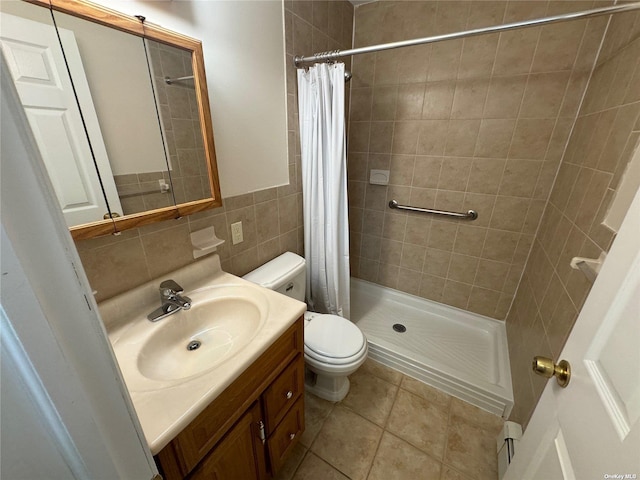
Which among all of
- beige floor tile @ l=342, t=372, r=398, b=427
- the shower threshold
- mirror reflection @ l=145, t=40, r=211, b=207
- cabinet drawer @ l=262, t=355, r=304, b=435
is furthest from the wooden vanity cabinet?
the shower threshold

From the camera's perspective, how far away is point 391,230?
221cm

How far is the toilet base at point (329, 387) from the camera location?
1544 millimetres

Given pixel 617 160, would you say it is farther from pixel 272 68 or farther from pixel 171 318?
pixel 171 318

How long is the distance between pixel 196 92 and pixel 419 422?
75.7 inches

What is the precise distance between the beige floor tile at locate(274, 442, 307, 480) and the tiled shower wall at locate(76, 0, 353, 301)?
0.94m

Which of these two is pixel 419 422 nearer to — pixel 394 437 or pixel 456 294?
pixel 394 437

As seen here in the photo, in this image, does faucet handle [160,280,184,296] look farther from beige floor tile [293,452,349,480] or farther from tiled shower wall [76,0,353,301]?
beige floor tile [293,452,349,480]

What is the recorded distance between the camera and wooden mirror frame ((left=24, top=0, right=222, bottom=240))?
724 millimetres

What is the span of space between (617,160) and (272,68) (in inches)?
58.1

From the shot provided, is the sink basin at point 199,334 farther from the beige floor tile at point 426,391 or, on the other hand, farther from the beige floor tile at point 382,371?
the beige floor tile at point 426,391


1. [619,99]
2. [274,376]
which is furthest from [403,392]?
[619,99]

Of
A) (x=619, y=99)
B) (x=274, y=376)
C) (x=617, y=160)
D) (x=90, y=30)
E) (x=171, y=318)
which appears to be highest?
(x=90, y=30)

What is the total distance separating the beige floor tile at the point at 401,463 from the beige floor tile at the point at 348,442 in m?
0.04

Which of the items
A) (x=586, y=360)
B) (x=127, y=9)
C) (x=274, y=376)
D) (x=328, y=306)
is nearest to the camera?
(x=586, y=360)
